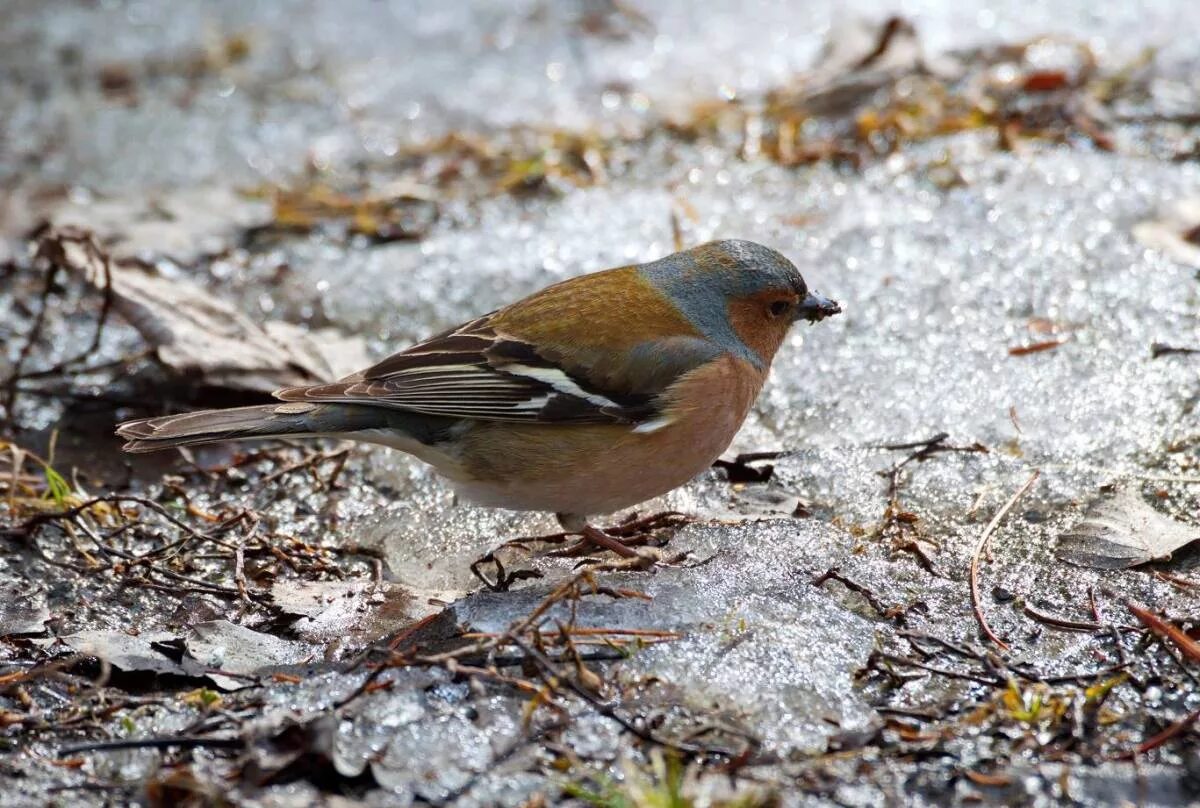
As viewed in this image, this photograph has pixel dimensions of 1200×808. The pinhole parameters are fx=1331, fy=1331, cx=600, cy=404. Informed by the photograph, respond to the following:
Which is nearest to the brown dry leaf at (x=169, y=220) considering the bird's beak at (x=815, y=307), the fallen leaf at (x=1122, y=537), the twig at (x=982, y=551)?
the bird's beak at (x=815, y=307)

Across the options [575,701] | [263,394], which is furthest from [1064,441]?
Answer: [263,394]

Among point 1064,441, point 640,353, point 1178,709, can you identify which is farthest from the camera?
point 1064,441

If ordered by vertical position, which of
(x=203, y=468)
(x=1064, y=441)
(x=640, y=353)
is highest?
(x=640, y=353)

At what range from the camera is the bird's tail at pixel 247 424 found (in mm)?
4137

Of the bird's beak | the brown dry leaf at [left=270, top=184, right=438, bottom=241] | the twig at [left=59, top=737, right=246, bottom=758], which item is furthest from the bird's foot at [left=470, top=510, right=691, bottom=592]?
the brown dry leaf at [left=270, top=184, right=438, bottom=241]

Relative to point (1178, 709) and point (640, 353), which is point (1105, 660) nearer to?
point (1178, 709)

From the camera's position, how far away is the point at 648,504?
4770 millimetres

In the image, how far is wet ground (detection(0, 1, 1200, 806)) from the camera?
128 inches

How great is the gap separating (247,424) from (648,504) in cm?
144

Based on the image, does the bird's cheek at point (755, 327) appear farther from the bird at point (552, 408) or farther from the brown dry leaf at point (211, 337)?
the brown dry leaf at point (211, 337)

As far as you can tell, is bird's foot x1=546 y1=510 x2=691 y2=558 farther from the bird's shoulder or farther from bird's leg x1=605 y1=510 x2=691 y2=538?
the bird's shoulder

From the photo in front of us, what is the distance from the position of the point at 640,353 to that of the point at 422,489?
1080 mm

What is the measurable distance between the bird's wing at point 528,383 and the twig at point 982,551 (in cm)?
104

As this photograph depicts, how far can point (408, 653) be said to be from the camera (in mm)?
3434
